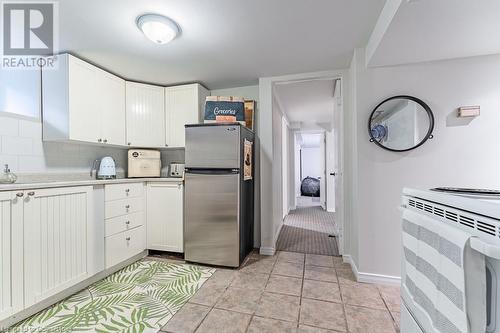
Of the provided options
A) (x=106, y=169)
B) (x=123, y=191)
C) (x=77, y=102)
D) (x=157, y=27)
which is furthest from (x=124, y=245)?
(x=157, y=27)

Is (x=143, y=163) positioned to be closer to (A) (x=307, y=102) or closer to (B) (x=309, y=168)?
(A) (x=307, y=102)

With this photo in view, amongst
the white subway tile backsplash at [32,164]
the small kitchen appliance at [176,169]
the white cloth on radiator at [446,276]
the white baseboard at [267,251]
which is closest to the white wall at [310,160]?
the white baseboard at [267,251]

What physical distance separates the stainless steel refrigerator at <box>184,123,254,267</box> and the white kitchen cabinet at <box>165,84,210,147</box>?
480mm

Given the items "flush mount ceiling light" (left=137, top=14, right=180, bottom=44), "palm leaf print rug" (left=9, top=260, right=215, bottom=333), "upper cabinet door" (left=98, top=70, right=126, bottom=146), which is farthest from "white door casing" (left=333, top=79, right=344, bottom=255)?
"upper cabinet door" (left=98, top=70, right=126, bottom=146)

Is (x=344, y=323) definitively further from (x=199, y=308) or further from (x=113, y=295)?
(x=113, y=295)

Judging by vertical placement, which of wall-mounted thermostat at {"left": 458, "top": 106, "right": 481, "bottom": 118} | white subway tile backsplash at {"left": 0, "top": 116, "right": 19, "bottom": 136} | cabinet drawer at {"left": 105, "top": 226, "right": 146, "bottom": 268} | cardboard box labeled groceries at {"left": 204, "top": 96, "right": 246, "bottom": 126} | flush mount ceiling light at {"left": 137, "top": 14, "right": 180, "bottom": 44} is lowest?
cabinet drawer at {"left": 105, "top": 226, "right": 146, "bottom": 268}

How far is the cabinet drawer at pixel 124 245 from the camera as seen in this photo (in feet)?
7.15

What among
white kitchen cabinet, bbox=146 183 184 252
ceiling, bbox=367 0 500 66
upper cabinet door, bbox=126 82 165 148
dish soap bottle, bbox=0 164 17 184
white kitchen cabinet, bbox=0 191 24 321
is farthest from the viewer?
upper cabinet door, bbox=126 82 165 148

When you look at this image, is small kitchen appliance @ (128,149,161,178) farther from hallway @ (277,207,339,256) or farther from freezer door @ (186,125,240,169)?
hallway @ (277,207,339,256)

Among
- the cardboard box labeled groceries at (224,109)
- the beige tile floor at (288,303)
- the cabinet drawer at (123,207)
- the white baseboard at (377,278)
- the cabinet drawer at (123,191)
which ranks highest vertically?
the cardboard box labeled groceries at (224,109)

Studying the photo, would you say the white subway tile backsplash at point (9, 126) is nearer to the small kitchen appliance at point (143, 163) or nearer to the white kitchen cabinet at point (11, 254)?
the white kitchen cabinet at point (11, 254)

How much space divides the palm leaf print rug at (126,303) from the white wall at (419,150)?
1691 mm

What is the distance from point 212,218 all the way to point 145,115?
1590 millimetres

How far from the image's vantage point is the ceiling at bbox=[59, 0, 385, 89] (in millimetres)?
1540
